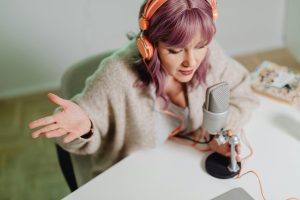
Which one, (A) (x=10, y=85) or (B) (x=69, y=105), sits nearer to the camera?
(B) (x=69, y=105)

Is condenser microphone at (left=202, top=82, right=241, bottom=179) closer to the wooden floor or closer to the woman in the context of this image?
the woman

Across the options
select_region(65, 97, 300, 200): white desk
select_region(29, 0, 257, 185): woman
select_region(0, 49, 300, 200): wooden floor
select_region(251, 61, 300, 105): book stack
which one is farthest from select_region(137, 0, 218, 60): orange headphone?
select_region(0, 49, 300, 200): wooden floor

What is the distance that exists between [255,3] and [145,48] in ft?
5.76

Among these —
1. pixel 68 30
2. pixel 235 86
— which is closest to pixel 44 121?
pixel 235 86

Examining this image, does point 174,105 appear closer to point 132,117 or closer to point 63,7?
point 132,117

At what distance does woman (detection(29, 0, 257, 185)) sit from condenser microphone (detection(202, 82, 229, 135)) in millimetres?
132

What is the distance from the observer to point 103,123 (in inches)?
50.1

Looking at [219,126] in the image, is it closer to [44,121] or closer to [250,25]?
[44,121]

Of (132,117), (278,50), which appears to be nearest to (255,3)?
(278,50)

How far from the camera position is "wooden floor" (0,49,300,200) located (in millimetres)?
2119

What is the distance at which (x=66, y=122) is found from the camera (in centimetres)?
114

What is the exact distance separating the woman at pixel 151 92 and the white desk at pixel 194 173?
7cm

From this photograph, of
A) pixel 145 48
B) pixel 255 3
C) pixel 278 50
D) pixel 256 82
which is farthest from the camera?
pixel 278 50

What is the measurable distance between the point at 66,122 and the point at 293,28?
207cm
